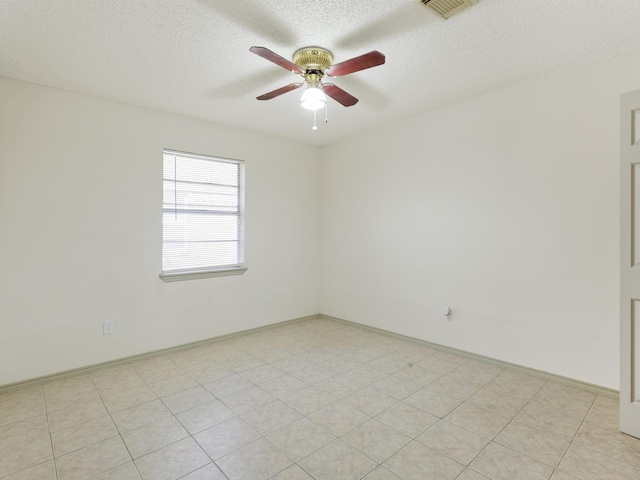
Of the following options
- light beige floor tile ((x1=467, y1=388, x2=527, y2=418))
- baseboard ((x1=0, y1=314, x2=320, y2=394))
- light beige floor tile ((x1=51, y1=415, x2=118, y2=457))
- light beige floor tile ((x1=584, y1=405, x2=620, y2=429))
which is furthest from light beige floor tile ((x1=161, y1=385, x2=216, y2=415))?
light beige floor tile ((x1=584, y1=405, x2=620, y2=429))

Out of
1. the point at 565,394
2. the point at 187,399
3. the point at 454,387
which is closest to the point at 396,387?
the point at 454,387

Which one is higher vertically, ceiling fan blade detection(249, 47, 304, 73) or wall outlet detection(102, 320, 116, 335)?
ceiling fan blade detection(249, 47, 304, 73)

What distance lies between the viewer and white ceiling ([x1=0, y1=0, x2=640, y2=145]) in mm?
1904

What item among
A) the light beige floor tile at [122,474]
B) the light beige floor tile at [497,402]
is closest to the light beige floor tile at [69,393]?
the light beige floor tile at [122,474]

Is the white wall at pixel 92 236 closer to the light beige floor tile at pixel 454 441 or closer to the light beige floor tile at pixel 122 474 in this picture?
the light beige floor tile at pixel 122 474

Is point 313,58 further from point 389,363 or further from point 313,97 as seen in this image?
point 389,363

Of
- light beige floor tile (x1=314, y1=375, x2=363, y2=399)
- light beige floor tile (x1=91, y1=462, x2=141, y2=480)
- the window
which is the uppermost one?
the window

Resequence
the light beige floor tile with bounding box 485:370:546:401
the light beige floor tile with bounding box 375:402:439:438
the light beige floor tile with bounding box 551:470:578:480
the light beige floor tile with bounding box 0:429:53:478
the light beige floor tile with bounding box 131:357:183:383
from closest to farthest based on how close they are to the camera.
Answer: the light beige floor tile with bounding box 551:470:578:480 → the light beige floor tile with bounding box 0:429:53:478 → the light beige floor tile with bounding box 375:402:439:438 → the light beige floor tile with bounding box 485:370:546:401 → the light beige floor tile with bounding box 131:357:183:383

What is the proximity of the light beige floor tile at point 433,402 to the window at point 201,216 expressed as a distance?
2.42m

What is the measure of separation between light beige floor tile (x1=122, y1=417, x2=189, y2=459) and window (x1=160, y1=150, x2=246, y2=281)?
1638 millimetres

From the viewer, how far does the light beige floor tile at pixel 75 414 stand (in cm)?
221

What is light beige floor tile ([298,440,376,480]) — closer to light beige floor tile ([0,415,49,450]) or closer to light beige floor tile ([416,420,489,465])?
light beige floor tile ([416,420,489,465])

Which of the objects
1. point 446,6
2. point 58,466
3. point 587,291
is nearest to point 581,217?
point 587,291

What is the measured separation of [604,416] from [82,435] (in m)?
3.37
